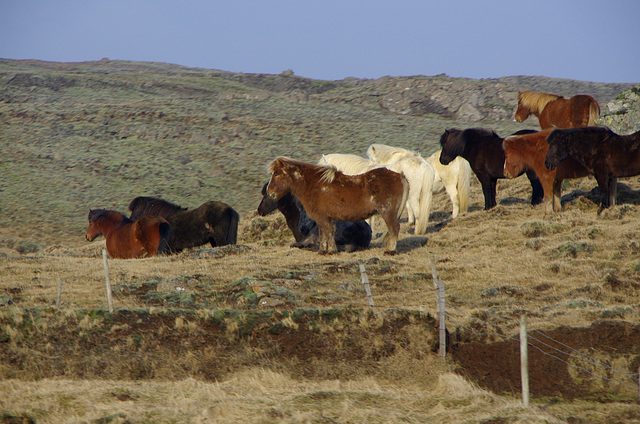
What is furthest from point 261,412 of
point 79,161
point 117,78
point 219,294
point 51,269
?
point 117,78

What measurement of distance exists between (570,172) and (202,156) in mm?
28972

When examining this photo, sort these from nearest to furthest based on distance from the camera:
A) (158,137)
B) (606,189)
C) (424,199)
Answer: (606,189) → (424,199) → (158,137)

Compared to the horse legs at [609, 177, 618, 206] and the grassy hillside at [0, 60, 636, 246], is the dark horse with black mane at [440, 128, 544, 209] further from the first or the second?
the grassy hillside at [0, 60, 636, 246]

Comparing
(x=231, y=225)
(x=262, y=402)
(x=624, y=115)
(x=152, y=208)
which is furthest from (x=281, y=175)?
(x=624, y=115)

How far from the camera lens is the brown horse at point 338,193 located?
47.9ft

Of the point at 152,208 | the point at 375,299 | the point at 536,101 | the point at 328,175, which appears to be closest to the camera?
the point at 375,299

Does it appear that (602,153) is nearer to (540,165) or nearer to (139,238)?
(540,165)

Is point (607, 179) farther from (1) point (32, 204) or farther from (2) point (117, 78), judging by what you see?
(2) point (117, 78)

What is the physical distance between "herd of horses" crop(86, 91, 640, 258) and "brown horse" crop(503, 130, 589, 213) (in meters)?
0.03

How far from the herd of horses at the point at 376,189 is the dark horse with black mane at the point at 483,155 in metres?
0.03

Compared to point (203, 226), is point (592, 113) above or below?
above

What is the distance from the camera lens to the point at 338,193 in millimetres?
14742

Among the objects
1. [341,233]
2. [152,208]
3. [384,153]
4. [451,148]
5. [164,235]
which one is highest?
[451,148]

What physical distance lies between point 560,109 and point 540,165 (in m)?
5.83
